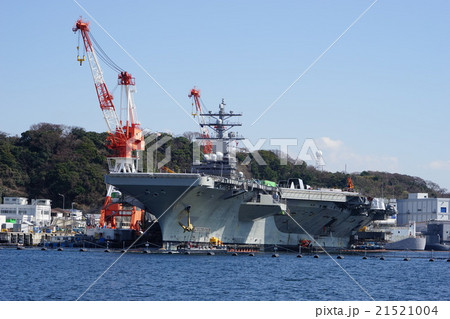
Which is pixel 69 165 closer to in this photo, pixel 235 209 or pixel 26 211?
pixel 26 211

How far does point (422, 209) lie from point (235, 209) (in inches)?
2687

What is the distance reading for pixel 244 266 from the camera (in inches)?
1710

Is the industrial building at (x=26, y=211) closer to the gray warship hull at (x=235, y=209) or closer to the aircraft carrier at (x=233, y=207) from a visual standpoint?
the aircraft carrier at (x=233, y=207)

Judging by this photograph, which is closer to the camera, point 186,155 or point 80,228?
point 80,228

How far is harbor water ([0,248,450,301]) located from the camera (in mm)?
29734

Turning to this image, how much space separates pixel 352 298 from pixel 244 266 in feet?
46.1

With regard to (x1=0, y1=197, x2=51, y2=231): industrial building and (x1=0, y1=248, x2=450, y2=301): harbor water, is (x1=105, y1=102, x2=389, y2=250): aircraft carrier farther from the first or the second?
(x1=0, y1=197, x2=51, y2=231): industrial building

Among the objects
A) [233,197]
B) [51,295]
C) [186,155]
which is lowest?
[51,295]

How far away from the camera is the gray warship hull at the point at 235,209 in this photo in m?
49.9

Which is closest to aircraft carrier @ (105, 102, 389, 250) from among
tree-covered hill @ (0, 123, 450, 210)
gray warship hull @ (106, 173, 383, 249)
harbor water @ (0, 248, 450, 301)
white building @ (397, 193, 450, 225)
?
A: gray warship hull @ (106, 173, 383, 249)

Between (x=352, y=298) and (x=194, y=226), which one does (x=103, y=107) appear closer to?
(x=194, y=226)

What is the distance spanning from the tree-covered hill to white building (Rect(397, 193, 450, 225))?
1221 centimetres
